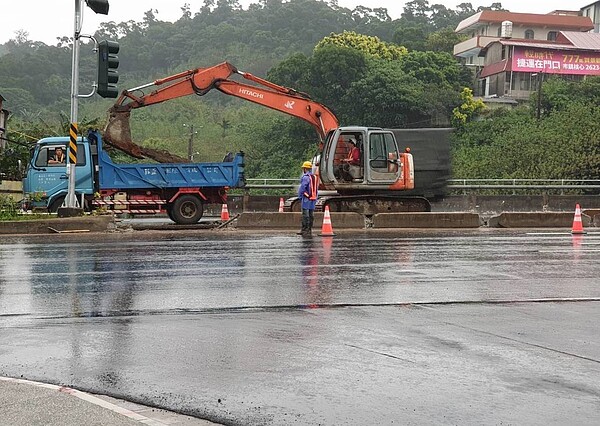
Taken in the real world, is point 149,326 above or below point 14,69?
below

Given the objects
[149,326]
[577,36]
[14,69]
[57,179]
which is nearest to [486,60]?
[577,36]

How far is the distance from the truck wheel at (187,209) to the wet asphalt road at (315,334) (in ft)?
34.9

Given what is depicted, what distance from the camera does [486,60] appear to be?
8769cm

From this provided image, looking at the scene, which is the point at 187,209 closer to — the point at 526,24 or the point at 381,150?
A: the point at 381,150

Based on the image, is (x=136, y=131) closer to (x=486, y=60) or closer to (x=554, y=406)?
(x=486, y=60)

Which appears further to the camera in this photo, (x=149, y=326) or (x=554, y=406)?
(x=149, y=326)

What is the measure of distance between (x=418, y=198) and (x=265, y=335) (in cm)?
1909

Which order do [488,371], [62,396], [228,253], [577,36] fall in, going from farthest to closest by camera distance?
[577,36] < [228,253] < [488,371] < [62,396]

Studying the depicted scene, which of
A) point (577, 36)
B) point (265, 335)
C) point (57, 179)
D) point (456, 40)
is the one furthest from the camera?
point (456, 40)

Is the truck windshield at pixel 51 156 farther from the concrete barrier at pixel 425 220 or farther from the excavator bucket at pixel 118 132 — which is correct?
the concrete barrier at pixel 425 220

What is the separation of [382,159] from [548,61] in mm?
59763

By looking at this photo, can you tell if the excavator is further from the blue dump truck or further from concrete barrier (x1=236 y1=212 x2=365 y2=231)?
concrete barrier (x1=236 y1=212 x2=365 y2=231)

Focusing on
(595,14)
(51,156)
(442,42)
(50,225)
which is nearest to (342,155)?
(51,156)

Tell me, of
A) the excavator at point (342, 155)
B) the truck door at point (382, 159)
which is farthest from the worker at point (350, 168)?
the truck door at point (382, 159)
